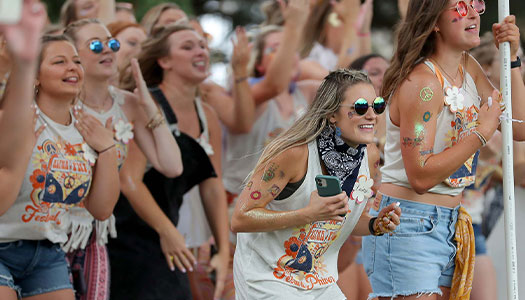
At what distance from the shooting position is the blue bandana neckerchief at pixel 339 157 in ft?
12.8

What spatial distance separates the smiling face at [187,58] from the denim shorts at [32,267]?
1722 millimetres

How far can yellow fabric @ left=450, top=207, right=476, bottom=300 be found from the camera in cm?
413

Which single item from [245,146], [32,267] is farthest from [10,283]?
[245,146]

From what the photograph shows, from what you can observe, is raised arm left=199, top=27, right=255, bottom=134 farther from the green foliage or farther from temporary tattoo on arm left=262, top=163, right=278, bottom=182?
the green foliage

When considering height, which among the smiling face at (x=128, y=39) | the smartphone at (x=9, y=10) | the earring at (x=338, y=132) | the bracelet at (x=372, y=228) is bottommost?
the bracelet at (x=372, y=228)

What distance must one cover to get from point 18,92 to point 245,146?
4.31m

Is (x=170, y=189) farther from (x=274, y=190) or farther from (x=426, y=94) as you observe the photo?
(x=426, y=94)

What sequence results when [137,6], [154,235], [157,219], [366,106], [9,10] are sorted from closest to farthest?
[9,10], [366,106], [157,219], [154,235], [137,6]

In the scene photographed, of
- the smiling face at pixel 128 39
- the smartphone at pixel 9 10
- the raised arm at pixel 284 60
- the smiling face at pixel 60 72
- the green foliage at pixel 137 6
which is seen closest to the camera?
the smartphone at pixel 9 10

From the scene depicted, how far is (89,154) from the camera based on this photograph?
15.5 feet

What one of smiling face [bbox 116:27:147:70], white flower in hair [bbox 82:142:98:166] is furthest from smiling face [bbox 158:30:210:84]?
white flower in hair [bbox 82:142:98:166]

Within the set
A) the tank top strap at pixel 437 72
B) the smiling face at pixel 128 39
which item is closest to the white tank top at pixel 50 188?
the smiling face at pixel 128 39

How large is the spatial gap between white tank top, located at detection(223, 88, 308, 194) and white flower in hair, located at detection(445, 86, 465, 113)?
268cm

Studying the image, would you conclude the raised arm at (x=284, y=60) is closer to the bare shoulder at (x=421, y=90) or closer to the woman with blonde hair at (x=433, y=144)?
the woman with blonde hair at (x=433, y=144)
